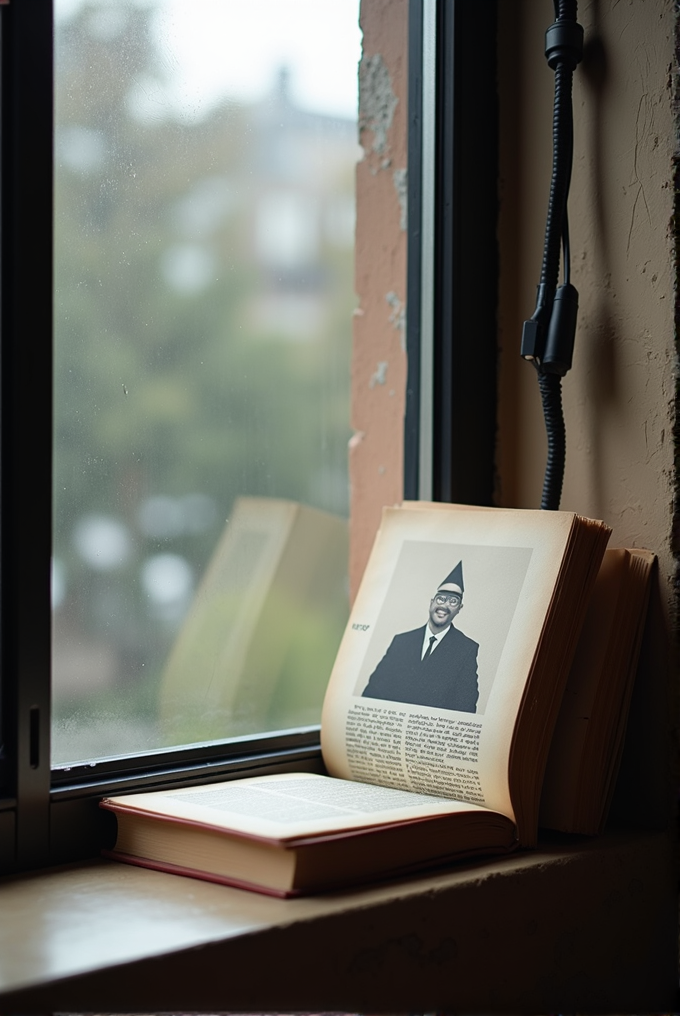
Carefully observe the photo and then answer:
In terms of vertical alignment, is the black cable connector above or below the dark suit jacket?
above

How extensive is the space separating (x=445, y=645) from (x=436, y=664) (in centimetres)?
2

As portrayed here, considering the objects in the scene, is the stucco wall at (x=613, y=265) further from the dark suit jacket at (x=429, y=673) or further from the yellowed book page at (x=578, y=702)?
the dark suit jacket at (x=429, y=673)

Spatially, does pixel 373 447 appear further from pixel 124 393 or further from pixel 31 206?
pixel 31 206

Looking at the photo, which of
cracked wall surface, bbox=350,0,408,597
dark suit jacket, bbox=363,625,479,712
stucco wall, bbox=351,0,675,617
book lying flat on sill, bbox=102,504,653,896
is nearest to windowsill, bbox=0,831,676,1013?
book lying flat on sill, bbox=102,504,653,896

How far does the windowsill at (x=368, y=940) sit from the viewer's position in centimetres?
73

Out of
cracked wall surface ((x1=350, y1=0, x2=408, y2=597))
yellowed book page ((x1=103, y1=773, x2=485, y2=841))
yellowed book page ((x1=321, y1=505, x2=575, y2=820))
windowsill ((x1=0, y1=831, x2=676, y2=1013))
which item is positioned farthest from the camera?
cracked wall surface ((x1=350, y1=0, x2=408, y2=597))

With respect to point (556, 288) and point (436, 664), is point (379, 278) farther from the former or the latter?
point (436, 664)

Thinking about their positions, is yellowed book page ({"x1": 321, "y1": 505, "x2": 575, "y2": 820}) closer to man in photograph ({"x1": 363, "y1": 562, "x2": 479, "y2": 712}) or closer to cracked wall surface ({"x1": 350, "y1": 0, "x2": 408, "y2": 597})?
man in photograph ({"x1": 363, "y1": 562, "x2": 479, "y2": 712})

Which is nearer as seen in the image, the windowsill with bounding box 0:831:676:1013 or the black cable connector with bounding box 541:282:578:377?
the windowsill with bounding box 0:831:676:1013

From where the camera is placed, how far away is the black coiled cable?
1135 mm

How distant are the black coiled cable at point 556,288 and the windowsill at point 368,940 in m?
0.39

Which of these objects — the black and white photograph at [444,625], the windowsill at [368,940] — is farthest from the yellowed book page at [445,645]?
the windowsill at [368,940]

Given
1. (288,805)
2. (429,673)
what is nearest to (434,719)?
(429,673)

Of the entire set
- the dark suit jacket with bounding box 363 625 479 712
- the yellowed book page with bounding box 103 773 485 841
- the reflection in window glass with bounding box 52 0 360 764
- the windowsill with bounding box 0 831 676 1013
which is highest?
the reflection in window glass with bounding box 52 0 360 764
